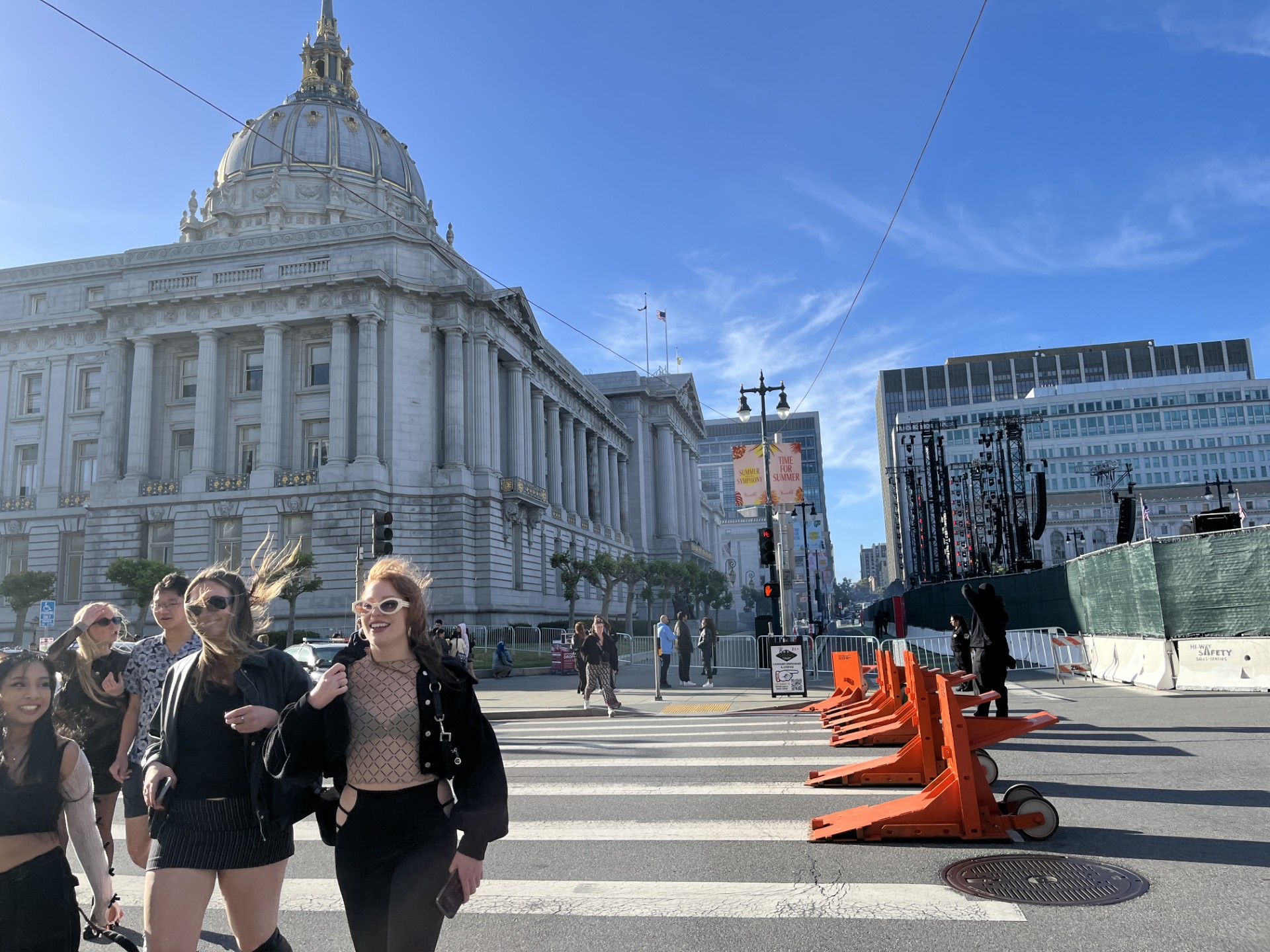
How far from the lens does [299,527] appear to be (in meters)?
48.6

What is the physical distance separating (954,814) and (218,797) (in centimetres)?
531

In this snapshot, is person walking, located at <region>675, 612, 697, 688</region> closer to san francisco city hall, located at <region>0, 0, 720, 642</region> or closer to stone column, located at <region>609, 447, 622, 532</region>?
san francisco city hall, located at <region>0, 0, 720, 642</region>

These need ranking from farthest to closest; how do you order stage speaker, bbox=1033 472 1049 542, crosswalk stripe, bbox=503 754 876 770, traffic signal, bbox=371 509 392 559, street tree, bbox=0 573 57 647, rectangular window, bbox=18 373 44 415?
rectangular window, bbox=18 373 44 415 < street tree, bbox=0 573 57 647 < stage speaker, bbox=1033 472 1049 542 < traffic signal, bbox=371 509 392 559 < crosswalk stripe, bbox=503 754 876 770

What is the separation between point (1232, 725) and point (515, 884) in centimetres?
1074

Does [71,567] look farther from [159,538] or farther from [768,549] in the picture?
[768,549]

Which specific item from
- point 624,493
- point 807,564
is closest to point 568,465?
point 624,493

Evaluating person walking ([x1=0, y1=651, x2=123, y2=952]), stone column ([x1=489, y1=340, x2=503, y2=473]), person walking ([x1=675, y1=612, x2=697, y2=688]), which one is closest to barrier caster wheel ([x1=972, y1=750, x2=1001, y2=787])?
person walking ([x1=0, y1=651, x2=123, y2=952])

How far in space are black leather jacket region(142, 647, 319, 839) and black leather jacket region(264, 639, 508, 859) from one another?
0.09 m

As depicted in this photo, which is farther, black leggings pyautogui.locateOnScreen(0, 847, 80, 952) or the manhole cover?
the manhole cover

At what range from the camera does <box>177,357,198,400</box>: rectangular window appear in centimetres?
5381

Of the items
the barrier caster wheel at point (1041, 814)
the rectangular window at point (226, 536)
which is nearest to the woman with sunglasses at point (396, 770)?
the barrier caster wheel at point (1041, 814)

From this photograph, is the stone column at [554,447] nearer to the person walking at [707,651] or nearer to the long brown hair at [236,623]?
the person walking at [707,651]

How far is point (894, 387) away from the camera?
161375 millimetres

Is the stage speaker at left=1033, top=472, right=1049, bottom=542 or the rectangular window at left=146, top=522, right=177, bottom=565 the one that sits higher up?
the rectangular window at left=146, top=522, right=177, bottom=565
